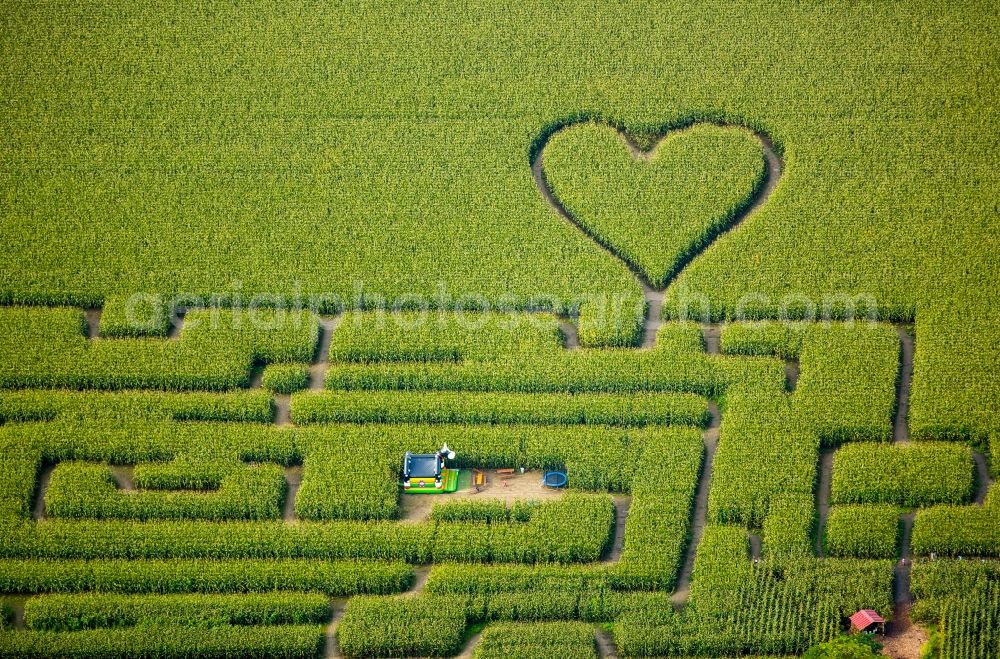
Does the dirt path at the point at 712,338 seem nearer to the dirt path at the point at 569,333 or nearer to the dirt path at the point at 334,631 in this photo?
the dirt path at the point at 569,333

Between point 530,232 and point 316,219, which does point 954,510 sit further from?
point 316,219

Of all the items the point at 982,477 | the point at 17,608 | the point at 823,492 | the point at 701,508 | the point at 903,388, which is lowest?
the point at 17,608

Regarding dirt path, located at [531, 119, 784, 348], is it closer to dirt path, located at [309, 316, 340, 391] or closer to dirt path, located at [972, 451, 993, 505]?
dirt path, located at [309, 316, 340, 391]

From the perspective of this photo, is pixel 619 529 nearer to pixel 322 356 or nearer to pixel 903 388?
pixel 903 388

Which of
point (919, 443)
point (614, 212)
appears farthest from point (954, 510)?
point (614, 212)

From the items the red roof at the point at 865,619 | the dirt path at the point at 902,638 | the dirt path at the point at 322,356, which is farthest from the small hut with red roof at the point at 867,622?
the dirt path at the point at 322,356

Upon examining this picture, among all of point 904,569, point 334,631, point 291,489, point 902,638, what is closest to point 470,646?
point 334,631
